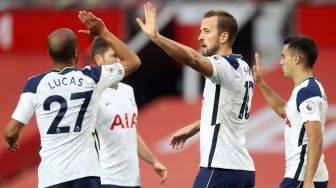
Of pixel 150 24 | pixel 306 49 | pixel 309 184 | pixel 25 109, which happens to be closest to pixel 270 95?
pixel 306 49

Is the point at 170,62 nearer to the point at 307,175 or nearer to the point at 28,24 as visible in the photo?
the point at 28,24

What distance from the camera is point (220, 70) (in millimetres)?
8617

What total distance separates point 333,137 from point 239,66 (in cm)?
635

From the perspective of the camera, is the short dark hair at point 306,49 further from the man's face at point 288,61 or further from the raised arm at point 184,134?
the raised arm at point 184,134

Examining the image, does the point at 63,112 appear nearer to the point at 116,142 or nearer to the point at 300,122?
the point at 116,142

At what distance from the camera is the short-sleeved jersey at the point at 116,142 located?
10109 mm

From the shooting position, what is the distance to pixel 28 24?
18859 millimetres

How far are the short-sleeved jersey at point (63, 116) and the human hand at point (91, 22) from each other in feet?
1.00

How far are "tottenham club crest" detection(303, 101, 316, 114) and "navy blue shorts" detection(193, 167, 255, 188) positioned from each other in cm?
68

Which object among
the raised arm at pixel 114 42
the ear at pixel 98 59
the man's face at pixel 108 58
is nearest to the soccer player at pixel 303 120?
the raised arm at pixel 114 42

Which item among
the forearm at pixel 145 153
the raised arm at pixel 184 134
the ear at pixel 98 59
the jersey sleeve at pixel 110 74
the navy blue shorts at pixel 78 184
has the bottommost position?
the navy blue shorts at pixel 78 184

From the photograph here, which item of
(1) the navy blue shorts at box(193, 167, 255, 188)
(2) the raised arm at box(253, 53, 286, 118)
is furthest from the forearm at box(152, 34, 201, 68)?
(2) the raised arm at box(253, 53, 286, 118)

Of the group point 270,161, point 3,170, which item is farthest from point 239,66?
point 3,170

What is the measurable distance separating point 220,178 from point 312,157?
718 millimetres
